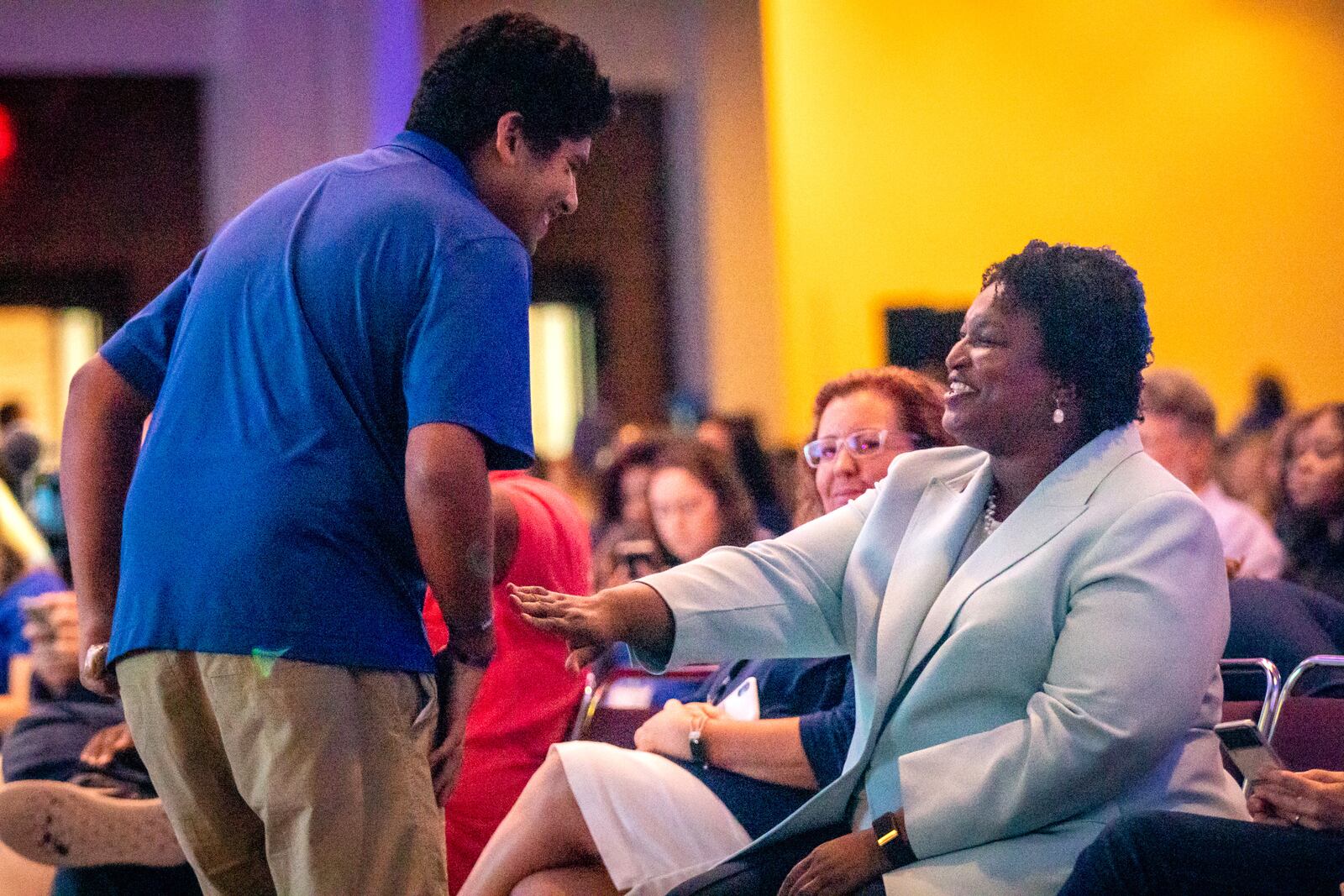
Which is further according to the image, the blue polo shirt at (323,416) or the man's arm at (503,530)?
the man's arm at (503,530)

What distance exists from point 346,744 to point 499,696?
109cm

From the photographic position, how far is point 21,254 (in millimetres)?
10164

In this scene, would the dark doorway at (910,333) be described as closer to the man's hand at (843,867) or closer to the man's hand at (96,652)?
the man's hand at (843,867)

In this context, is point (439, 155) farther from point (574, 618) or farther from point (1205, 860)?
point (1205, 860)

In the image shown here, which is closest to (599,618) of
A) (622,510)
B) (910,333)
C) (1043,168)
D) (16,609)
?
(16,609)

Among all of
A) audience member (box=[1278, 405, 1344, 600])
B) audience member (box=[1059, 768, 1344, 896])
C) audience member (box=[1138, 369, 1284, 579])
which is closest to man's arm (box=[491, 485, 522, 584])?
audience member (box=[1059, 768, 1344, 896])

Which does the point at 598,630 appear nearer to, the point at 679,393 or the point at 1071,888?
the point at 1071,888

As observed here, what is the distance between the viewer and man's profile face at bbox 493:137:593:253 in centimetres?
185

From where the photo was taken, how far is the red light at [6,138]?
9.81 meters

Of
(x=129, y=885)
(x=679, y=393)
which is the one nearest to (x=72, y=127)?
(x=679, y=393)

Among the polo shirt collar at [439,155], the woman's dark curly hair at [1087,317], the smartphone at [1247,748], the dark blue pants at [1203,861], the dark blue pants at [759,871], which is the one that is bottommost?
the dark blue pants at [759,871]

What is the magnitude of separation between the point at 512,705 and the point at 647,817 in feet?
1.44

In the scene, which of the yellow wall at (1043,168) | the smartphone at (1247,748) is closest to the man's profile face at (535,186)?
the smartphone at (1247,748)

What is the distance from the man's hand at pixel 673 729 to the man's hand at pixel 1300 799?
958 millimetres
